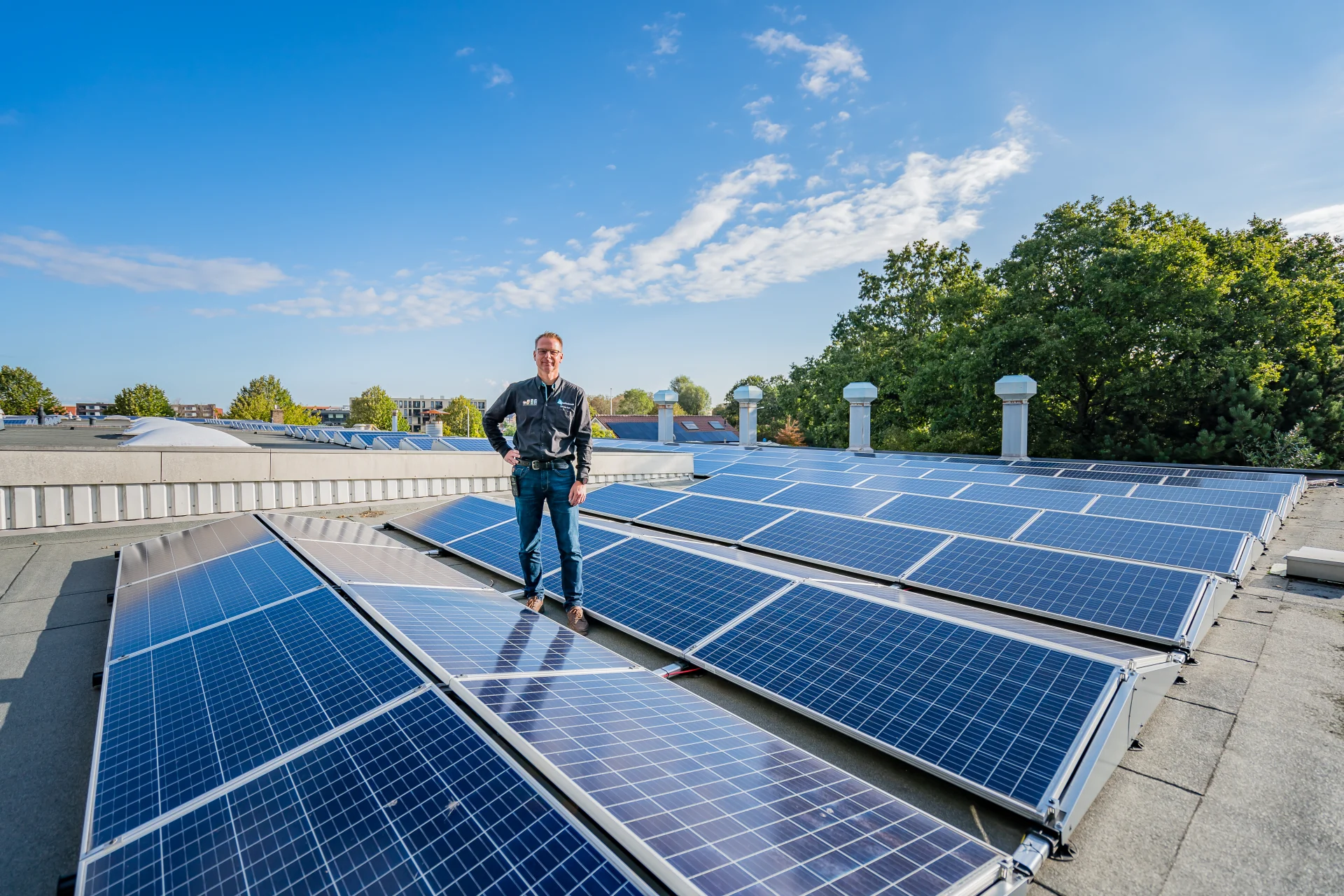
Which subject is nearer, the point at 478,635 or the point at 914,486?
the point at 478,635

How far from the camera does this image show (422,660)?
98.1 inches

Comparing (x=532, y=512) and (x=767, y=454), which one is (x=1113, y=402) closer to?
(x=767, y=454)

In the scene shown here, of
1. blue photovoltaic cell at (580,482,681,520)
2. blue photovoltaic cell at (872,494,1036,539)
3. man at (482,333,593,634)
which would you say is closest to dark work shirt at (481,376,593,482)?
man at (482,333,593,634)

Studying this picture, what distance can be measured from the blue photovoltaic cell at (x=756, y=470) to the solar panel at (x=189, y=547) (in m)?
7.29

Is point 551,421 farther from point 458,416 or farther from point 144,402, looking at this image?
point 144,402

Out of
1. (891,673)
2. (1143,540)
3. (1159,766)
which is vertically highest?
(1143,540)

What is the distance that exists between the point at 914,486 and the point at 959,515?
256cm

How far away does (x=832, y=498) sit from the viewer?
7590 millimetres

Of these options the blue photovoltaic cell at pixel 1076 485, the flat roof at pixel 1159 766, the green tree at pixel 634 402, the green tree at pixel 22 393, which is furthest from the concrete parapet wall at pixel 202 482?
the green tree at pixel 634 402

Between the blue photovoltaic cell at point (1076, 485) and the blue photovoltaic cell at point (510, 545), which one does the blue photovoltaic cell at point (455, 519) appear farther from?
the blue photovoltaic cell at point (1076, 485)

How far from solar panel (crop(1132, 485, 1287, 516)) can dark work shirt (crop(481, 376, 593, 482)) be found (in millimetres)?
7227

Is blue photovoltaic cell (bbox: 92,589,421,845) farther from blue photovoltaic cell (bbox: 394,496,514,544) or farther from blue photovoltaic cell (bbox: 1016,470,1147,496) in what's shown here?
blue photovoltaic cell (bbox: 1016,470,1147,496)

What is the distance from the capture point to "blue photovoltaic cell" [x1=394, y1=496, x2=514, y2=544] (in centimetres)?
650

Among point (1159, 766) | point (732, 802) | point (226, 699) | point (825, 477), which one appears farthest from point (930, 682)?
point (825, 477)
